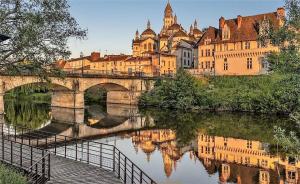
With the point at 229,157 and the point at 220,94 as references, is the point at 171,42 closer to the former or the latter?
the point at 220,94

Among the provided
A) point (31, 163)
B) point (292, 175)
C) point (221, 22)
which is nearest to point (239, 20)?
point (221, 22)

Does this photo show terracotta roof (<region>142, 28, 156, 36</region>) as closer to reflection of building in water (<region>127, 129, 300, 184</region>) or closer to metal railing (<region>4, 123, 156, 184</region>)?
reflection of building in water (<region>127, 129, 300, 184</region>)

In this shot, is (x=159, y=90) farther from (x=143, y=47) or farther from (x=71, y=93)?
(x=143, y=47)

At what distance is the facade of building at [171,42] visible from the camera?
302 ft

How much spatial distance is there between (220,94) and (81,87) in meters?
20.3

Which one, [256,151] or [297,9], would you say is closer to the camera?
[297,9]

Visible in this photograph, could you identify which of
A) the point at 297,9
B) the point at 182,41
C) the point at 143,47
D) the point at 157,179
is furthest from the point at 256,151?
the point at 143,47

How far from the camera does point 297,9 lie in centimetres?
1184

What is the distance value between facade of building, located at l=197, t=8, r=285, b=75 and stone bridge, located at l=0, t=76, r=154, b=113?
39.5 feet

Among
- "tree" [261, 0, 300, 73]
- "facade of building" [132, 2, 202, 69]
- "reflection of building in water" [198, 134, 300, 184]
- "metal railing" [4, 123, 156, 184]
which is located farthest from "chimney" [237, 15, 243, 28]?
"tree" [261, 0, 300, 73]

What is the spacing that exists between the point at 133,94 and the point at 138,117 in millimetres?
18489

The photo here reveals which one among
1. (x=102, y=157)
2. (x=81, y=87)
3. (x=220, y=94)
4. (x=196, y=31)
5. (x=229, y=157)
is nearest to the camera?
(x=102, y=157)

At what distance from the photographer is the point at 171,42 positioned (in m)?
104

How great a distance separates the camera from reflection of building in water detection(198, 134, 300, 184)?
2086cm
